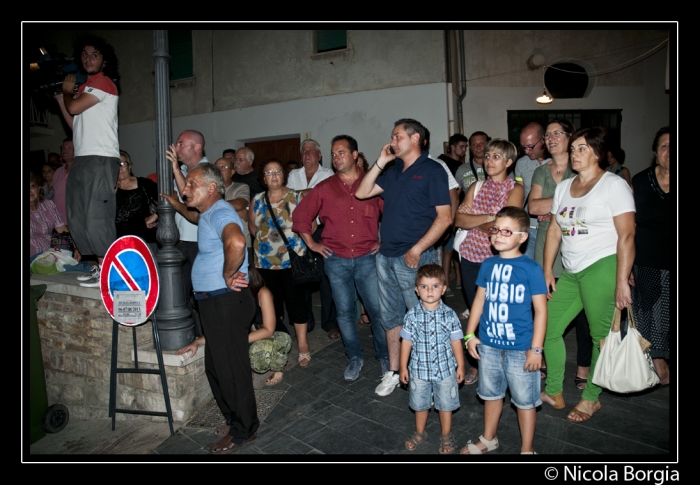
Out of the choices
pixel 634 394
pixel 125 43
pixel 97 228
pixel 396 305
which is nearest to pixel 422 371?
pixel 396 305

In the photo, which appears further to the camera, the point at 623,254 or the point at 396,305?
the point at 396,305

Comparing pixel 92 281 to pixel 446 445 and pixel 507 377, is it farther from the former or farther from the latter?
pixel 507 377

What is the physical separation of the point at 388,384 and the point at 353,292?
912 millimetres

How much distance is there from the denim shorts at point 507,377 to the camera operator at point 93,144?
3.65 meters

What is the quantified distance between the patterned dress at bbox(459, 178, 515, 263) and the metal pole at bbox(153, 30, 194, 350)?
251 centimetres

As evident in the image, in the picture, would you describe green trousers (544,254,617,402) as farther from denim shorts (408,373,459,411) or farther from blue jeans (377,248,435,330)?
blue jeans (377,248,435,330)

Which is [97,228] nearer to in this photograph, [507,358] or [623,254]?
[507,358]

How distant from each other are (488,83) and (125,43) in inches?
421

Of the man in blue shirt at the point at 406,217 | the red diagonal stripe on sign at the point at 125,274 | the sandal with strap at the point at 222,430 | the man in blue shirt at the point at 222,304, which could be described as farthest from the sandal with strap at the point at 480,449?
the red diagonal stripe on sign at the point at 125,274

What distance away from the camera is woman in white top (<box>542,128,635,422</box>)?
330 cm

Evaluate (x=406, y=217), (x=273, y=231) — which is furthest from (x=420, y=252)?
(x=273, y=231)

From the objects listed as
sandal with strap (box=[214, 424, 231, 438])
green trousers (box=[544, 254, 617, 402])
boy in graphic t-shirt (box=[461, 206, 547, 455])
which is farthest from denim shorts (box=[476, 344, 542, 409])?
sandal with strap (box=[214, 424, 231, 438])

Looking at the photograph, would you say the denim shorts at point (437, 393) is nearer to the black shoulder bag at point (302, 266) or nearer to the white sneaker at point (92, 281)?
the black shoulder bag at point (302, 266)

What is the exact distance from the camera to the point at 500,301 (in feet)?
10.0
